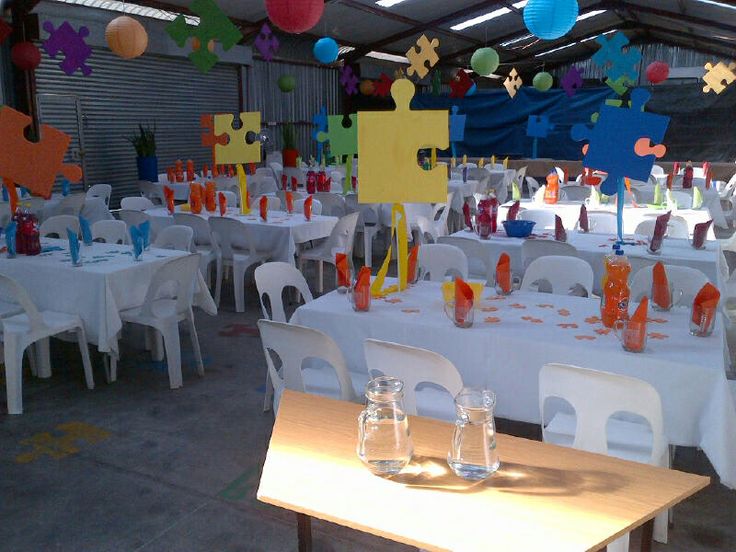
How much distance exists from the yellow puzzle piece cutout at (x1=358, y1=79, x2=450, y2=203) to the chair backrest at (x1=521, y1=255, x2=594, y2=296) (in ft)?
3.04

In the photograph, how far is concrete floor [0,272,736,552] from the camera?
254 centimetres

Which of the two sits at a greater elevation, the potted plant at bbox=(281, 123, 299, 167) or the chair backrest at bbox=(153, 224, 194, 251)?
the potted plant at bbox=(281, 123, 299, 167)

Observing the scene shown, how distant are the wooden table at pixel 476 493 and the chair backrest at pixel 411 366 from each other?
0.48 metres

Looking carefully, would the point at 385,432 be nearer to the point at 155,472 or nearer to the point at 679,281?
the point at 155,472

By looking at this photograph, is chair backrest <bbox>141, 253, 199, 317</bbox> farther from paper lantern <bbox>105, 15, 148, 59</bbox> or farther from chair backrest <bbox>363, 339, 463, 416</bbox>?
paper lantern <bbox>105, 15, 148, 59</bbox>

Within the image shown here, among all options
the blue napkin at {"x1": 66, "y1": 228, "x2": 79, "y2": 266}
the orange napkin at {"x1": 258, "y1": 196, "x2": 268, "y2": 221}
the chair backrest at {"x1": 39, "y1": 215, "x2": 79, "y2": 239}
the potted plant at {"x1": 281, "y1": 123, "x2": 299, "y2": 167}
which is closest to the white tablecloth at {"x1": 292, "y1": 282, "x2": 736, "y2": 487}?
the blue napkin at {"x1": 66, "y1": 228, "x2": 79, "y2": 266}

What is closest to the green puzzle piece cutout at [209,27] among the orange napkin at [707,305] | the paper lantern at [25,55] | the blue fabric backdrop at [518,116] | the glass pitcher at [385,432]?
the paper lantern at [25,55]

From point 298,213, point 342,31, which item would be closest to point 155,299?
point 298,213

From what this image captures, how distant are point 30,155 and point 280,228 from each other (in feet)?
6.21

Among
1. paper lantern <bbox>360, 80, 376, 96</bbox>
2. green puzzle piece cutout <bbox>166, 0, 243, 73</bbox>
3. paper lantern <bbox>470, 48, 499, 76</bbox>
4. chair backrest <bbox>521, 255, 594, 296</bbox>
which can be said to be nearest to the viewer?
chair backrest <bbox>521, 255, 594, 296</bbox>

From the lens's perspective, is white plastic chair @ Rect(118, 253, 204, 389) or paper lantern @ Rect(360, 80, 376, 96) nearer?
white plastic chair @ Rect(118, 253, 204, 389)

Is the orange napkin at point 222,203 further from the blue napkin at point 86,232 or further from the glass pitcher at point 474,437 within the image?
the glass pitcher at point 474,437

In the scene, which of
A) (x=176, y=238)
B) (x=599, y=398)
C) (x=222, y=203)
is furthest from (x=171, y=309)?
(x=599, y=398)

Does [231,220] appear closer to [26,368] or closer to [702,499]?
[26,368]
